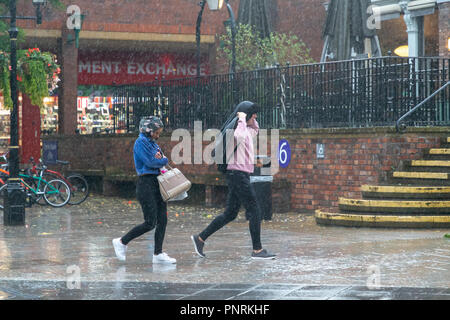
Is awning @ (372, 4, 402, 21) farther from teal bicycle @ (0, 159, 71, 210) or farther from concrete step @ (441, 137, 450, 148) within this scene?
teal bicycle @ (0, 159, 71, 210)

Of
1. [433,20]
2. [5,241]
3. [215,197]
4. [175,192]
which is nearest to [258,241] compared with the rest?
[175,192]

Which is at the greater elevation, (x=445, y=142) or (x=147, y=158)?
(x=445, y=142)

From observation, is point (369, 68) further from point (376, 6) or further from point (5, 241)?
point (376, 6)

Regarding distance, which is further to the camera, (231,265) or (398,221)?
(398,221)

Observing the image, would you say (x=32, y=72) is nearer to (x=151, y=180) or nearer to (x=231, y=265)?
(x=151, y=180)

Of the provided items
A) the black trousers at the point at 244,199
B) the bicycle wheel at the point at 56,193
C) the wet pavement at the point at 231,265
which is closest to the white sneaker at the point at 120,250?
the wet pavement at the point at 231,265

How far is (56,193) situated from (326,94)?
6.34 m

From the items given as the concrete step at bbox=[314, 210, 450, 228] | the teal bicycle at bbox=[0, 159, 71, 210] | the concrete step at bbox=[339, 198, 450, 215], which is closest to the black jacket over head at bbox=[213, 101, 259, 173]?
the concrete step at bbox=[314, 210, 450, 228]

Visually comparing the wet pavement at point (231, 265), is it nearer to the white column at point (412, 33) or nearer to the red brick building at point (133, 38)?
the white column at point (412, 33)

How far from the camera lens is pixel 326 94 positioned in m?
16.7

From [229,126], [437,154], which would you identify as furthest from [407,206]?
[229,126]

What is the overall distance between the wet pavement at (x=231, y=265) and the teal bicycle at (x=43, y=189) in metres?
3.41

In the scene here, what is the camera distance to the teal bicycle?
18.3 metres

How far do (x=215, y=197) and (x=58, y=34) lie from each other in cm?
1113
